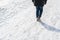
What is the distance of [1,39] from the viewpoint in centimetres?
797

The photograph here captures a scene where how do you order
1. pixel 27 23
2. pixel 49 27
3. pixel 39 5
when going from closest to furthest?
pixel 49 27, pixel 39 5, pixel 27 23

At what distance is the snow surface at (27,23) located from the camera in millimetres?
8094

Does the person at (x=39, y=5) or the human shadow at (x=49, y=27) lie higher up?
the person at (x=39, y=5)

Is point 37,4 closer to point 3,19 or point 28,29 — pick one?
point 28,29

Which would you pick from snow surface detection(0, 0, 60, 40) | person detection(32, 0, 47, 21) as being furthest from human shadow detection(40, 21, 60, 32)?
person detection(32, 0, 47, 21)

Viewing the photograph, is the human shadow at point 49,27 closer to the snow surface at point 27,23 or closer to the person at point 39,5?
the snow surface at point 27,23

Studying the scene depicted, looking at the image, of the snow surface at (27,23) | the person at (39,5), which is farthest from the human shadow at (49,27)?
the person at (39,5)

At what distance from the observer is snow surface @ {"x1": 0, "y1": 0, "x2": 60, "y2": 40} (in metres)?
8.09

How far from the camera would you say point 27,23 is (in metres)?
9.17

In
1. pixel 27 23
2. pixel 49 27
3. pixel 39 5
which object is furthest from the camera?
pixel 27 23

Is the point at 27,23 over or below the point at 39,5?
below

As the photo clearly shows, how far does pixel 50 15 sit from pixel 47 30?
5.59 feet

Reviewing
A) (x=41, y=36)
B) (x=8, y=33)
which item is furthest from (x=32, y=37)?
(x=8, y=33)

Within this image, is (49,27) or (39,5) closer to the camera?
(49,27)
